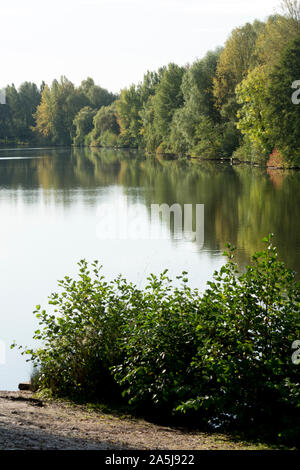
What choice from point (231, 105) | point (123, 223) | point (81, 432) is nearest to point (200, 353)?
point (81, 432)

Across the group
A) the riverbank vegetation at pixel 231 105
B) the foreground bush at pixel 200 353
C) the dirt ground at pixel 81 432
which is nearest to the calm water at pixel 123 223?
the foreground bush at pixel 200 353

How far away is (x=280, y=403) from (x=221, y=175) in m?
36.9

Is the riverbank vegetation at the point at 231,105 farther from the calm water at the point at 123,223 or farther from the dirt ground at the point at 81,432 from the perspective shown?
the dirt ground at the point at 81,432

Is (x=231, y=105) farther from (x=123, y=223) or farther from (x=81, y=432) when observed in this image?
(x=81, y=432)

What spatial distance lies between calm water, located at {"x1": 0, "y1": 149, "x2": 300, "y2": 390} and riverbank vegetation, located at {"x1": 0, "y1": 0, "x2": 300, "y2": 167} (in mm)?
5030

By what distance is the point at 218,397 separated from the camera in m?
6.14

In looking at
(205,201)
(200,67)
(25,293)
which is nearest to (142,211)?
(205,201)

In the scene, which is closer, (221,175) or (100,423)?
(100,423)

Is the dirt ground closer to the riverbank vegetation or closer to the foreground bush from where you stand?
the foreground bush

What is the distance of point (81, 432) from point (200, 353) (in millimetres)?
1498

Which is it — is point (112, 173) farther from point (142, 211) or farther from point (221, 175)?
point (142, 211)

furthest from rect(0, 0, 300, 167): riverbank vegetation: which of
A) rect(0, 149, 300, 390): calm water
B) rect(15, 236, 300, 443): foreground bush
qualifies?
rect(15, 236, 300, 443): foreground bush

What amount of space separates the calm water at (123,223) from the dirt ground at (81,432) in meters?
2.08

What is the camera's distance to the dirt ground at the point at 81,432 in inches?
209
